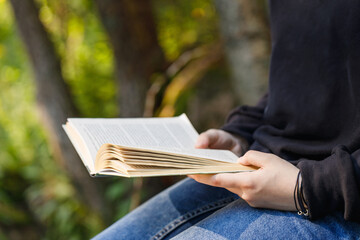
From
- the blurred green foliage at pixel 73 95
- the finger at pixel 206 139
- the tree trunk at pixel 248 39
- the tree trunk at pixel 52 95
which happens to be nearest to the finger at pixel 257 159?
the finger at pixel 206 139

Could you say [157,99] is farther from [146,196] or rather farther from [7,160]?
[7,160]

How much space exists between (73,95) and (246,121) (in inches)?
86.6

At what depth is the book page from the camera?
0.99 m

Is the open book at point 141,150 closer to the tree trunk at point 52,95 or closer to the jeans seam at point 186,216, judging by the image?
the jeans seam at point 186,216

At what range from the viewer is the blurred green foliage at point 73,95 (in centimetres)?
329

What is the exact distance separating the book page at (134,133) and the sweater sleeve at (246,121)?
0.43 ft

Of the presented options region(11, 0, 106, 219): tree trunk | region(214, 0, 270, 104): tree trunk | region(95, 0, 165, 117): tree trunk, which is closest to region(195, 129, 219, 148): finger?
region(214, 0, 270, 104): tree trunk

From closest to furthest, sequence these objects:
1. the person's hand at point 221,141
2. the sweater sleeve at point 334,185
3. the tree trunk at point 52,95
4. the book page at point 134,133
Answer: the sweater sleeve at point 334,185, the book page at point 134,133, the person's hand at point 221,141, the tree trunk at point 52,95

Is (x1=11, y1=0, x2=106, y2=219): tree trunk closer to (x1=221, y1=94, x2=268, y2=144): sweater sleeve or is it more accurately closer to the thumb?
(x1=221, y1=94, x2=268, y2=144): sweater sleeve

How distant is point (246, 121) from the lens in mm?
1225

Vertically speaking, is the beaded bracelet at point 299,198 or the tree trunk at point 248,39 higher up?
the tree trunk at point 248,39

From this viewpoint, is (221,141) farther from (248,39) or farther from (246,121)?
(248,39)

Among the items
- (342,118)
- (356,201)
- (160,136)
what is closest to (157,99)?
(160,136)

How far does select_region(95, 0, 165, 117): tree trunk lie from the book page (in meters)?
1.70
